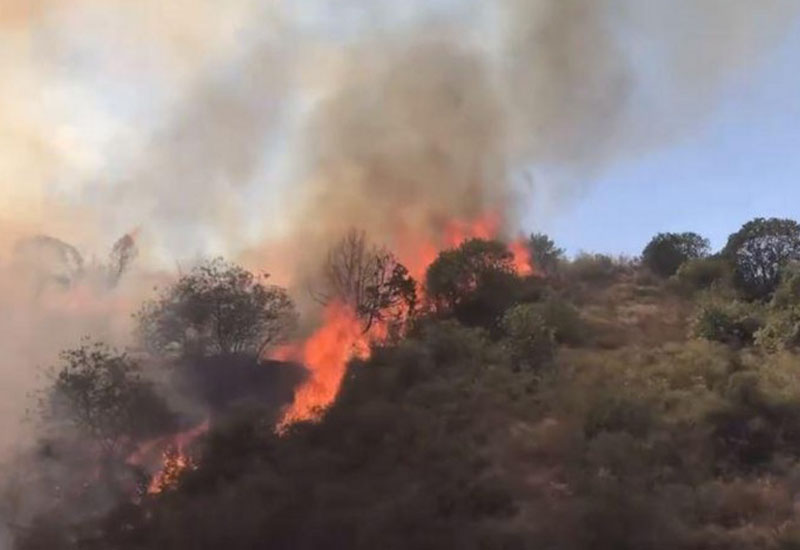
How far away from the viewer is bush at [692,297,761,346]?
4925 centimetres

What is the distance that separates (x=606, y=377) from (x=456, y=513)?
12654 mm

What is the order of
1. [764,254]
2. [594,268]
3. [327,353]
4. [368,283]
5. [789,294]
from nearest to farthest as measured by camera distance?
[789,294], [327,353], [368,283], [764,254], [594,268]

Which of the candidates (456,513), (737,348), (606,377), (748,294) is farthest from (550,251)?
(456,513)

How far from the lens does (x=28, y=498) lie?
116ft

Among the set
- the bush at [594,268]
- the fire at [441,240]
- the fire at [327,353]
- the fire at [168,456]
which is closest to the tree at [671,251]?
the bush at [594,268]

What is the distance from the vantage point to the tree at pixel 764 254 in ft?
201

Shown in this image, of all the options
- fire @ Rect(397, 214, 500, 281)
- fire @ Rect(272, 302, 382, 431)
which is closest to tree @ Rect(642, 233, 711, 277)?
fire @ Rect(397, 214, 500, 281)

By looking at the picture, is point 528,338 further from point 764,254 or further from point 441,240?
point 764,254

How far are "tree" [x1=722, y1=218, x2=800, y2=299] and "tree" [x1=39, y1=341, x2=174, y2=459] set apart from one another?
39.3 meters

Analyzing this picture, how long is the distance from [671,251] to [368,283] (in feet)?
101

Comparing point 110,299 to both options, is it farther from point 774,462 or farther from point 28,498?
point 774,462

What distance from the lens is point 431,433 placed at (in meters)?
37.7

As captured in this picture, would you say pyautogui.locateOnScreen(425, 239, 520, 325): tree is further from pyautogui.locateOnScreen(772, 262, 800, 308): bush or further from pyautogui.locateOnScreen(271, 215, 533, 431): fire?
pyautogui.locateOnScreen(772, 262, 800, 308): bush

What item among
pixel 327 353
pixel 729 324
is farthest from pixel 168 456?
pixel 729 324
